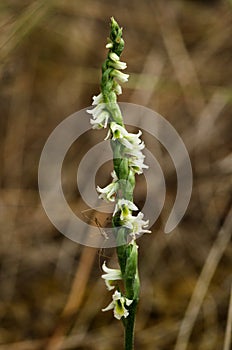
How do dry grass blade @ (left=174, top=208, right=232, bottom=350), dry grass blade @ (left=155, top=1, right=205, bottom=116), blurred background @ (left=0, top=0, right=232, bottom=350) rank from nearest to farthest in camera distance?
1. dry grass blade @ (left=174, top=208, right=232, bottom=350)
2. blurred background @ (left=0, top=0, right=232, bottom=350)
3. dry grass blade @ (left=155, top=1, right=205, bottom=116)

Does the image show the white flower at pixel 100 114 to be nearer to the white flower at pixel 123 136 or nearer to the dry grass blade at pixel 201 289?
the white flower at pixel 123 136

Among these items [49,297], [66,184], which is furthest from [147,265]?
[66,184]

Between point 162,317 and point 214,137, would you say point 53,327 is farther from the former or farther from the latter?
point 214,137

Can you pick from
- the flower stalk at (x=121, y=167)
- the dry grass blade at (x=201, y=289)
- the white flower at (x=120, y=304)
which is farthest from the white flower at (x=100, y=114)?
the dry grass blade at (x=201, y=289)

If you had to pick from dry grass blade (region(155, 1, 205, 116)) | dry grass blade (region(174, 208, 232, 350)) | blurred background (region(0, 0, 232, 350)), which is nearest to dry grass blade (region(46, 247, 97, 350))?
blurred background (region(0, 0, 232, 350))

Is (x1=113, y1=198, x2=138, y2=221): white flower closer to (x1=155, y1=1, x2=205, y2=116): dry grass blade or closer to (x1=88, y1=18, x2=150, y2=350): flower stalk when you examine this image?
(x1=88, y1=18, x2=150, y2=350): flower stalk

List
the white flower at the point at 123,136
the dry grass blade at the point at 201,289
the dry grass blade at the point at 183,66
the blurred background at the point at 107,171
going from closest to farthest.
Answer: the white flower at the point at 123,136 → the dry grass blade at the point at 201,289 → the blurred background at the point at 107,171 → the dry grass blade at the point at 183,66
